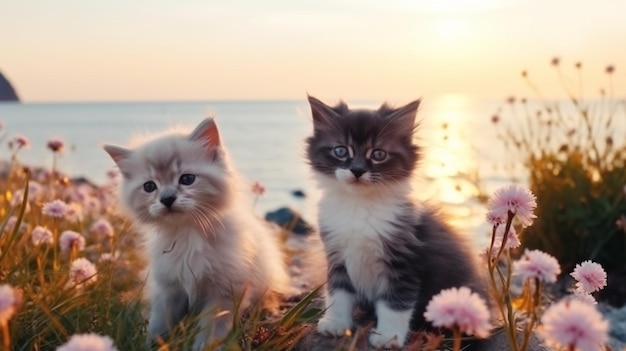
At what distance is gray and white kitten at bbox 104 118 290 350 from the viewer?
325 cm

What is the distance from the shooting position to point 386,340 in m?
2.99

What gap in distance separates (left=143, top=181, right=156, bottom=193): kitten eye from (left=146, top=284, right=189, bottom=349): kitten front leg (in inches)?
17.9

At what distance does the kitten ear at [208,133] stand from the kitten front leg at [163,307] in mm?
672

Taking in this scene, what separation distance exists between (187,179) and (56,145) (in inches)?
84.8

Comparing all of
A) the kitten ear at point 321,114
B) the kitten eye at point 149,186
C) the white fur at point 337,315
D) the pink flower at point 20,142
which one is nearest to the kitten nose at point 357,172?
the kitten ear at point 321,114

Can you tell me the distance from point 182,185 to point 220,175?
7.1 inches

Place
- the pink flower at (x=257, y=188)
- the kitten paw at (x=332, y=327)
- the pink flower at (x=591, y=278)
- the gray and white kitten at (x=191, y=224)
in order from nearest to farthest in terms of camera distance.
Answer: the pink flower at (x=591, y=278) → the kitten paw at (x=332, y=327) → the gray and white kitten at (x=191, y=224) → the pink flower at (x=257, y=188)

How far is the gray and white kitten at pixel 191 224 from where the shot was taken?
128 inches

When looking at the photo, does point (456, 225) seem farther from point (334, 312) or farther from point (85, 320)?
point (85, 320)

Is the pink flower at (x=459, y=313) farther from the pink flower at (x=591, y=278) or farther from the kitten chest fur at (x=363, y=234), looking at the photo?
the kitten chest fur at (x=363, y=234)

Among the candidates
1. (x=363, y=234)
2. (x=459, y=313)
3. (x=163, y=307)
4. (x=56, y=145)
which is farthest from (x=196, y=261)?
(x=56, y=145)

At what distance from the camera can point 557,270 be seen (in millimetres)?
1969

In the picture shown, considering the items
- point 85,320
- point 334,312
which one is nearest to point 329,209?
point 334,312

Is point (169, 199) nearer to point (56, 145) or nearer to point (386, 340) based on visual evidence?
point (386, 340)
